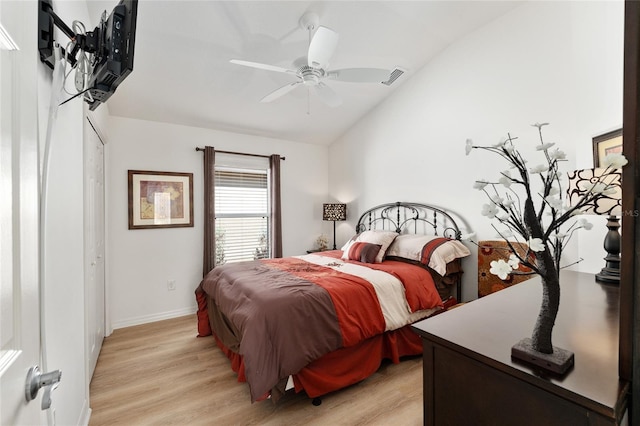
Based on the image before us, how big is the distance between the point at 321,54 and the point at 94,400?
3.02m

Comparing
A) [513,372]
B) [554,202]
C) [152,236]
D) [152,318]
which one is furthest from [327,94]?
[152,318]

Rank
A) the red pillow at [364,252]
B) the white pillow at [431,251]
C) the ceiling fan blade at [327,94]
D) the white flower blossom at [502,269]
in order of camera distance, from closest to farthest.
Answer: the white flower blossom at [502,269]
the ceiling fan blade at [327,94]
the white pillow at [431,251]
the red pillow at [364,252]

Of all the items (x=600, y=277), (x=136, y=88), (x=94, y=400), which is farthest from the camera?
(x=136, y=88)

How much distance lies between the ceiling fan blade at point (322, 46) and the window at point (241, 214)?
8.03ft

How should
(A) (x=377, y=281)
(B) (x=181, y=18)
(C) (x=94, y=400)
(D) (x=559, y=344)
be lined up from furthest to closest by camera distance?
1. (A) (x=377, y=281)
2. (B) (x=181, y=18)
3. (C) (x=94, y=400)
4. (D) (x=559, y=344)

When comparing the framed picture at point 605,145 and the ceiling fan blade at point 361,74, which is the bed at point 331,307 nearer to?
the framed picture at point 605,145

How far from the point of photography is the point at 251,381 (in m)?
1.80

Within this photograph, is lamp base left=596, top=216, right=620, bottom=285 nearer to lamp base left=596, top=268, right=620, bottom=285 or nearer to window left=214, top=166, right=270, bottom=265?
lamp base left=596, top=268, right=620, bottom=285

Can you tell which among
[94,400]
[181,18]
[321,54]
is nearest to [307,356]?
[94,400]

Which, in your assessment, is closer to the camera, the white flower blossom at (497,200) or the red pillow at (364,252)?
the white flower blossom at (497,200)

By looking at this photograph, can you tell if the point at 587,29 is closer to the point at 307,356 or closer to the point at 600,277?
the point at 600,277

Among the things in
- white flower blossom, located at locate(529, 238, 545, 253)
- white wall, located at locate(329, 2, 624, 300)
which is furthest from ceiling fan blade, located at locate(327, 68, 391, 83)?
white flower blossom, located at locate(529, 238, 545, 253)

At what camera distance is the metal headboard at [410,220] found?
3322 mm

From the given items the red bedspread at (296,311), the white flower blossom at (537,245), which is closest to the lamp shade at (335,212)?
the red bedspread at (296,311)
